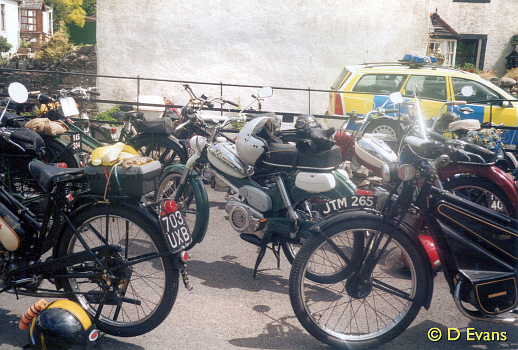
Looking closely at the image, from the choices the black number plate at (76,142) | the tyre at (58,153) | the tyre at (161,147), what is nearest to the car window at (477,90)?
the tyre at (161,147)

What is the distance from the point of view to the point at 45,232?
3.33m

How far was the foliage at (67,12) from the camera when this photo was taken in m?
48.6

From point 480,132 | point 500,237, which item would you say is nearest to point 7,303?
point 500,237

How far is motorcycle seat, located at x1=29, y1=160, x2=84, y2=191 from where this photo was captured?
10.3 ft

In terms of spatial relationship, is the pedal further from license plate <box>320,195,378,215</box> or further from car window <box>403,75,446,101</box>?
car window <box>403,75,446,101</box>

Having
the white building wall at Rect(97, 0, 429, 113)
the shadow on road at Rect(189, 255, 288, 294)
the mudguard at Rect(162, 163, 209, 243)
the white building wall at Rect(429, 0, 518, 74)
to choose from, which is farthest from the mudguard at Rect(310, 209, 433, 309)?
the white building wall at Rect(429, 0, 518, 74)

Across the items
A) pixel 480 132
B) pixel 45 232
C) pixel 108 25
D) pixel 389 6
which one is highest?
pixel 389 6

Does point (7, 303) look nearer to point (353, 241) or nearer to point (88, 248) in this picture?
point (88, 248)

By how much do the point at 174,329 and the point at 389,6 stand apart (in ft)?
43.0

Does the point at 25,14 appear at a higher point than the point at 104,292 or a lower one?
higher

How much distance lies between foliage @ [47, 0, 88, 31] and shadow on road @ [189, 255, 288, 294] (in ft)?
160

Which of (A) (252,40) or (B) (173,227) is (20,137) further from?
(A) (252,40)

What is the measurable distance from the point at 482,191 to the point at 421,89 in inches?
216

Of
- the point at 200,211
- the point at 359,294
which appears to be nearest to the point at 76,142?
the point at 200,211
